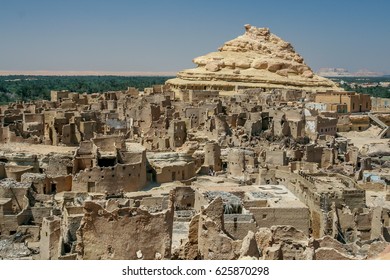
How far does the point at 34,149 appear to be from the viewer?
76.9ft

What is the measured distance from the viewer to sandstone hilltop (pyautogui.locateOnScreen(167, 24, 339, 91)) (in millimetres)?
52062

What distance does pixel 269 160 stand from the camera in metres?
23.6

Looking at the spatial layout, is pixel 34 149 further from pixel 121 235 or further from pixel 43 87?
pixel 43 87

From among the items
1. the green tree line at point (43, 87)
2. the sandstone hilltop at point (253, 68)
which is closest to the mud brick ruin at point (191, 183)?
the sandstone hilltop at point (253, 68)

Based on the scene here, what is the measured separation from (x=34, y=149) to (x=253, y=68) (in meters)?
34.6

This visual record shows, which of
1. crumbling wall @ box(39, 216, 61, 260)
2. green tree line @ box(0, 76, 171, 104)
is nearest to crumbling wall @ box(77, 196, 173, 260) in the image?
crumbling wall @ box(39, 216, 61, 260)

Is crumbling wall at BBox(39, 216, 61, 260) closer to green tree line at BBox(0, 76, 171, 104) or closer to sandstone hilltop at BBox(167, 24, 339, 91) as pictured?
sandstone hilltop at BBox(167, 24, 339, 91)

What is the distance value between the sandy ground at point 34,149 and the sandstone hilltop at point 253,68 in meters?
28.3

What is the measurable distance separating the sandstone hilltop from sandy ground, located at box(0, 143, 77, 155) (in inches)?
1113

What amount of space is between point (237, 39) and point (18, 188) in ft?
152

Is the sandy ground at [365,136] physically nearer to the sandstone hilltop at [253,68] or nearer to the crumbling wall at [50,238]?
the sandstone hilltop at [253,68]

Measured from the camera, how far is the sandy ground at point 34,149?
22.8 m
